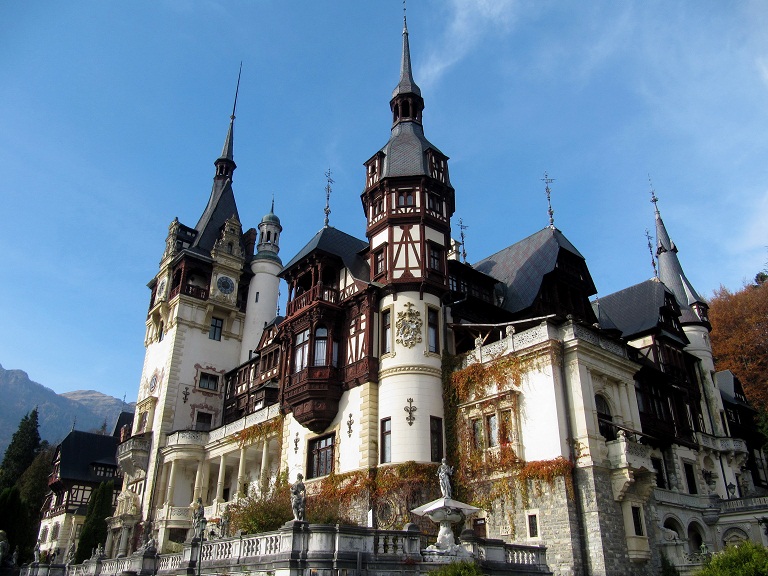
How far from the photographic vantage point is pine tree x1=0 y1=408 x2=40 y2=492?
75.3m

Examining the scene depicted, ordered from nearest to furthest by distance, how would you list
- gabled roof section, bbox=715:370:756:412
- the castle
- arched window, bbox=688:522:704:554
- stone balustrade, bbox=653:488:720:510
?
the castle < stone balustrade, bbox=653:488:720:510 < arched window, bbox=688:522:704:554 < gabled roof section, bbox=715:370:756:412

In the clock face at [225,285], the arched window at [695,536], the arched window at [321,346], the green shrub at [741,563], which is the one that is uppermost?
the clock face at [225,285]

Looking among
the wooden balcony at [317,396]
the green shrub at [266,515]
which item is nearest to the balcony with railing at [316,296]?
the wooden balcony at [317,396]

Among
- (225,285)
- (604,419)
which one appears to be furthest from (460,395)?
(225,285)

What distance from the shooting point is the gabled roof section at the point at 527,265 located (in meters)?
35.3

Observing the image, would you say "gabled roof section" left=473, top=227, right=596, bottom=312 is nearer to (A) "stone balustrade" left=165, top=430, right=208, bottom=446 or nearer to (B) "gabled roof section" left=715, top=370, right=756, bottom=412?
(B) "gabled roof section" left=715, top=370, right=756, bottom=412

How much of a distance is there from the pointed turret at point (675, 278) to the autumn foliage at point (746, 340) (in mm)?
10802

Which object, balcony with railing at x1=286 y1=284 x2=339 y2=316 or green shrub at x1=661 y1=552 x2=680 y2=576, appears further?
balcony with railing at x1=286 y1=284 x2=339 y2=316

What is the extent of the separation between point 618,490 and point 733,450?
17.0m

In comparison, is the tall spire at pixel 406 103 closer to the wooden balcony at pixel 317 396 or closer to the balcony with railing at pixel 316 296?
the balcony with railing at pixel 316 296

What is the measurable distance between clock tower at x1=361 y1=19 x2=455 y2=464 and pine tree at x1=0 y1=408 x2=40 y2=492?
204 feet

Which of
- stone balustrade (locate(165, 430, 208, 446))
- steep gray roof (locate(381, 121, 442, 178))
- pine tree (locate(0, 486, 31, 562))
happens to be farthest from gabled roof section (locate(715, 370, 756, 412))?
pine tree (locate(0, 486, 31, 562))

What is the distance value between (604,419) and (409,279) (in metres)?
10.7

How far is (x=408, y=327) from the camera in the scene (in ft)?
101
